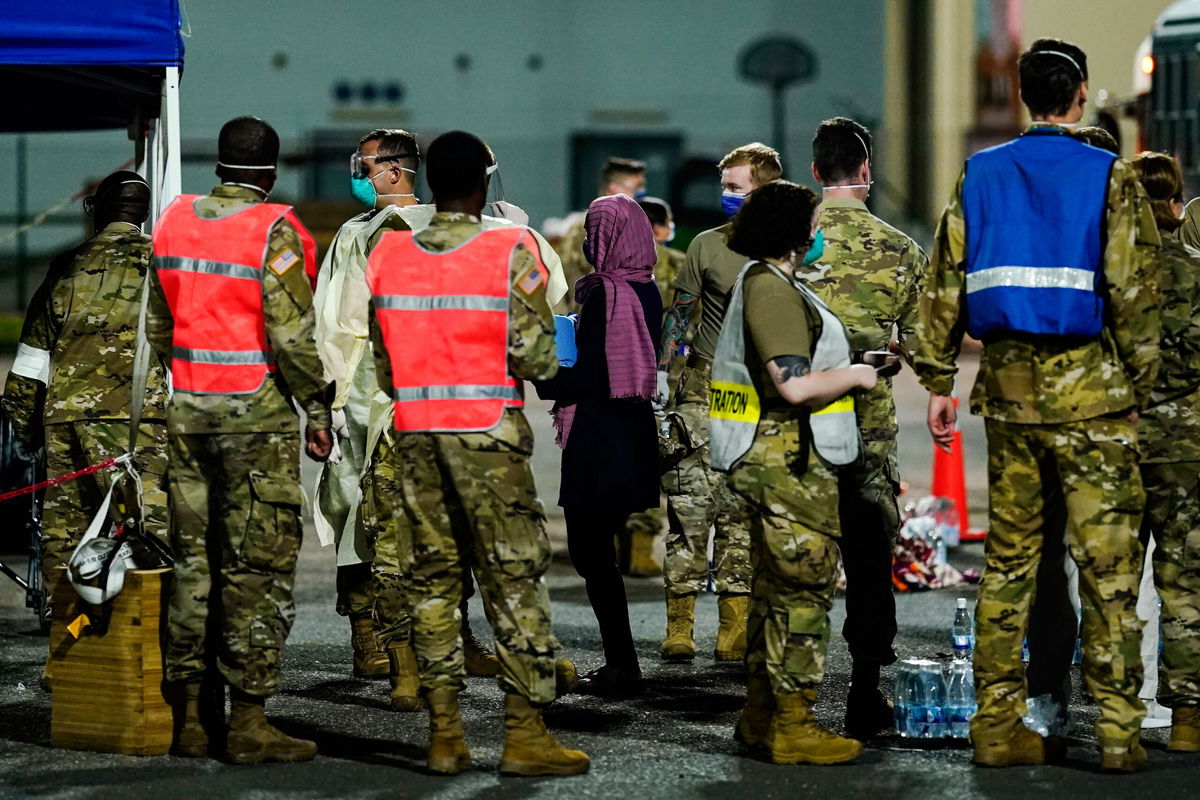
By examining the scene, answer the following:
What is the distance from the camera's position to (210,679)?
20.7 ft

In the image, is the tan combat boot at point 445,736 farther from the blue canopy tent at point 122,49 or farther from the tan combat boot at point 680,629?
Result: the blue canopy tent at point 122,49

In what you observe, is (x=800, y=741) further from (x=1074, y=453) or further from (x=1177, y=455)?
(x=1177, y=455)

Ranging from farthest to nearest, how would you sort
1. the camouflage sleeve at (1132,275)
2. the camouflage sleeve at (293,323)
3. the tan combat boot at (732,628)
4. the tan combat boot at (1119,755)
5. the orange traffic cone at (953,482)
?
the orange traffic cone at (953,482), the tan combat boot at (732,628), the camouflage sleeve at (293,323), the tan combat boot at (1119,755), the camouflage sleeve at (1132,275)

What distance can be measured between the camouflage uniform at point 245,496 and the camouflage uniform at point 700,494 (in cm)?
212

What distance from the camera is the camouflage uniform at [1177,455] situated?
243 inches

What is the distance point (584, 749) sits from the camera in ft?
21.0

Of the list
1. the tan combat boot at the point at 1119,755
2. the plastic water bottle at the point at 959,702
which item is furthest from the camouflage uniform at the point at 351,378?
the tan combat boot at the point at 1119,755

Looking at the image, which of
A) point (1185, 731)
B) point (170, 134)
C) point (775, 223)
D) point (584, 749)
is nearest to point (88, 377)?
point (170, 134)

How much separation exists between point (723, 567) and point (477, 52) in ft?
90.2

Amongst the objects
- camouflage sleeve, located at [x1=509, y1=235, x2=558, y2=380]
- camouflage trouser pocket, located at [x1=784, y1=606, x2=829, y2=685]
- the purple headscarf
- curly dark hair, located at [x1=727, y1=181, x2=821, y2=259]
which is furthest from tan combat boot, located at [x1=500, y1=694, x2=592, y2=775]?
curly dark hair, located at [x1=727, y1=181, x2=821, y2=259]

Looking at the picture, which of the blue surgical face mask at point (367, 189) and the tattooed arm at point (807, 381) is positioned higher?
the blue surgical face mask at point (367, 189)

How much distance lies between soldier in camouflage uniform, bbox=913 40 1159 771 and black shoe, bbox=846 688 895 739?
1.84 feet

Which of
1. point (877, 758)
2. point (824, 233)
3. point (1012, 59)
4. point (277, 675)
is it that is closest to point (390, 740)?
point (277, 675)

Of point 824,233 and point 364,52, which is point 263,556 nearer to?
point 824,233
